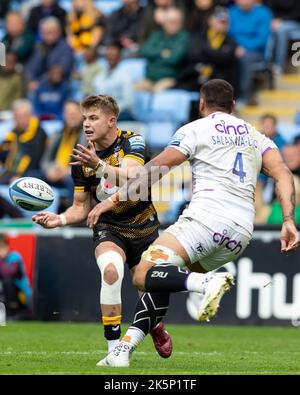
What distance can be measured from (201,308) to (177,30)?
38.9 feet

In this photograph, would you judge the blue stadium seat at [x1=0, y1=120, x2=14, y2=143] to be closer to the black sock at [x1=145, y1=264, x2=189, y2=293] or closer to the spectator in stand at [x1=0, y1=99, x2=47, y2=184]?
the spectator in stand at [x1=0, y1=99, x2=47, y2=184]

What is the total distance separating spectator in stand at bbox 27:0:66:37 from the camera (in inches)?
866

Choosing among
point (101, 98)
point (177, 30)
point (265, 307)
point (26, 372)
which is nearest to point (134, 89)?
point (177, 30)

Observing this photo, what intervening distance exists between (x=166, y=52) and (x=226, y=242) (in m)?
11.0

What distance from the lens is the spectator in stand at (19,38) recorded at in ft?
72.9

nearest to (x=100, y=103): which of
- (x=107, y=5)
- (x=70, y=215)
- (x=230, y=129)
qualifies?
(x=70, y=215)

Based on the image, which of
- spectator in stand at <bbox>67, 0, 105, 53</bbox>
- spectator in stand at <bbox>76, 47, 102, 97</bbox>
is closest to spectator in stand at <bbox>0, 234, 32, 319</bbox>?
spectator in stand at <bbox>76, 47, 102, 97</bbox>

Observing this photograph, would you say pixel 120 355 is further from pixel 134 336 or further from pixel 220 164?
pixel 220 164

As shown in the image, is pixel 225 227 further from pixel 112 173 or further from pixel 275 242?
pixel 275 242

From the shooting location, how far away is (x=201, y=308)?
804 centimetres

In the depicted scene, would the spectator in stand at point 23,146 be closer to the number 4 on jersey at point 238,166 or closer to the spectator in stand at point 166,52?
the spectator in stand at point 166,52

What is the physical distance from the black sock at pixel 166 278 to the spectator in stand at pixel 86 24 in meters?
13.4

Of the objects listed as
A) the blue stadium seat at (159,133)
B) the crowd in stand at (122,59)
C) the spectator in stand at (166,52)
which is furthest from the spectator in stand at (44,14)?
the blue stadium seat at (159,133)

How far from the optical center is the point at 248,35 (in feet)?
62.8
